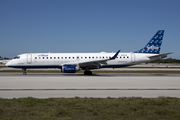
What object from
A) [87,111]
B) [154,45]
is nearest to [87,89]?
[87,111]

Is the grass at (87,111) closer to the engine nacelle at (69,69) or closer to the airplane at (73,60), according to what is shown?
the engine nacelle at (69,69)

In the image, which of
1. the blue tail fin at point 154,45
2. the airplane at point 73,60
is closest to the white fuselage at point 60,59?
the airplane at point 73,60

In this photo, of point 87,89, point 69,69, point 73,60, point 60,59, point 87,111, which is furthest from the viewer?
point 73,60

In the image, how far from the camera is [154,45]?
29.5 m

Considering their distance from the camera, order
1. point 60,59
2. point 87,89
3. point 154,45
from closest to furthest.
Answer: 1. point 87,89
2. point 60,59
3. point 154,45

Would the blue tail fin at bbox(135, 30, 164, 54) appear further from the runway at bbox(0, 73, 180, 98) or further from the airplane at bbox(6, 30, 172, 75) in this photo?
the runway at bbox(0, 73, 180, 98)

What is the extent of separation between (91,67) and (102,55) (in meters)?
2.98

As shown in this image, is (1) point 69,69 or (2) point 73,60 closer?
(1) point 69,69

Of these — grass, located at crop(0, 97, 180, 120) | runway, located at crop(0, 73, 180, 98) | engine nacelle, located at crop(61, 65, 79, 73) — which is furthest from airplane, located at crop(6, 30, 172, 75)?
grass, located at crop(0, 97, 180, 120)

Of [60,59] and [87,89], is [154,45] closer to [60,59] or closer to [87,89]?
[60,59]

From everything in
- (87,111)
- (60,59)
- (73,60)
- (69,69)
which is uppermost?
(60,59)

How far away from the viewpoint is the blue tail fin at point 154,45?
96.4 ft

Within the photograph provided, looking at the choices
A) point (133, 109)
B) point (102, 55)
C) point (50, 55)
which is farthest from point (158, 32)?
point (133, 109)

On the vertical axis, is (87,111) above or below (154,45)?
below
